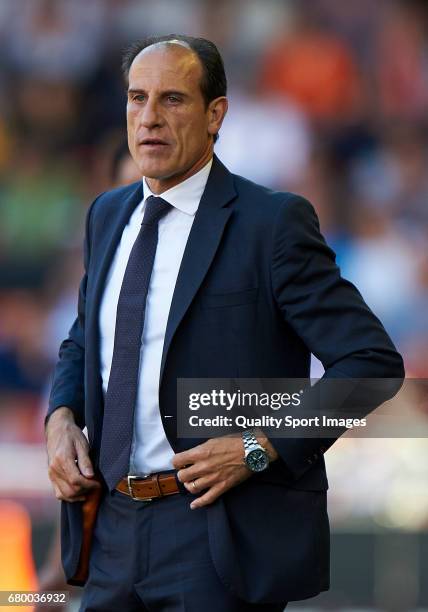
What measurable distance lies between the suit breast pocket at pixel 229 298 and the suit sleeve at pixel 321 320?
54mm

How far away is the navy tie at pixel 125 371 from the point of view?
8.37 ft

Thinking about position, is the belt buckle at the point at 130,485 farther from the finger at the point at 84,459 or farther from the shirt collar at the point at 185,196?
the shirt collar at the point at 185,196

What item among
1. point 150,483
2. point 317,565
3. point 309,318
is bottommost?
point 317,565

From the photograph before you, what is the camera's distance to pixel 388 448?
535 centimetres

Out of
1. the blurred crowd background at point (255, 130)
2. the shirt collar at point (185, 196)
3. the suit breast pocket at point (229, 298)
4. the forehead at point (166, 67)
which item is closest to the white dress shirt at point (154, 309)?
the shirt collar at point (185, 196)

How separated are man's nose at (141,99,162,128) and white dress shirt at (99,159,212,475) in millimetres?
165

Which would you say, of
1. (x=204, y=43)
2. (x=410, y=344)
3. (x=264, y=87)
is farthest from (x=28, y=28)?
(x=204, y=43)

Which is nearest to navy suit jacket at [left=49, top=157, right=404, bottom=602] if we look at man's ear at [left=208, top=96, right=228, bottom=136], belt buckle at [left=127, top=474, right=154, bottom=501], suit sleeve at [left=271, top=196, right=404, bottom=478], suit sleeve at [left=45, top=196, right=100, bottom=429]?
suit sleeve at [left=271, top=196, right=404, bottom=478]

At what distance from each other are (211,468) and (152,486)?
0.16m

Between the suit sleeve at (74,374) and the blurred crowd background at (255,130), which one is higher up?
the blurred crowd background at (255,130)

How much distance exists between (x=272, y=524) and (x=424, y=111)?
3.98 metres

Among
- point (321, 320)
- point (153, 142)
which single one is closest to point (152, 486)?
point (321, 320)

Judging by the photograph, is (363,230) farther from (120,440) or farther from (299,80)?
(120,440)

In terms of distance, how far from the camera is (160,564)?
2506mm
